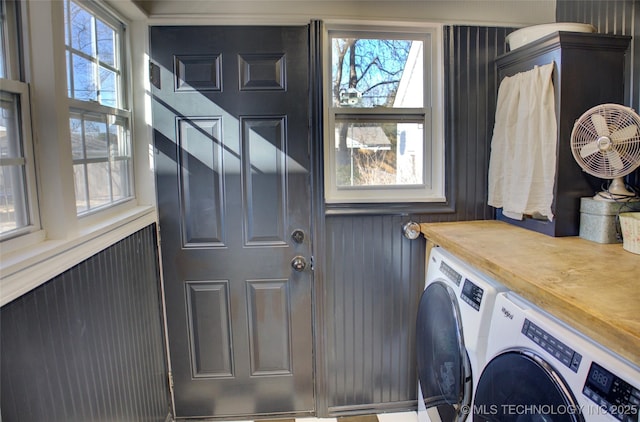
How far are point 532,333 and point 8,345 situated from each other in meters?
1.36

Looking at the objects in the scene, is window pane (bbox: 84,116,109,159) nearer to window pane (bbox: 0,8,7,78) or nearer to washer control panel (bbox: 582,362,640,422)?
window pane (bbox: 0,8,7,78)

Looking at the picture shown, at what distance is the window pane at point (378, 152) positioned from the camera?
6.88ft

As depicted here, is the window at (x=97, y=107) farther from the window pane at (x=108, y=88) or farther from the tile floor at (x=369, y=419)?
the tile floor at (x=369, y=419)

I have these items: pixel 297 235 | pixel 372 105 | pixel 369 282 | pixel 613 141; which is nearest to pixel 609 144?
pixel 613 141

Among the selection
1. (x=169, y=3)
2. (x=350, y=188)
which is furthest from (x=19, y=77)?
(x=350, y=188)

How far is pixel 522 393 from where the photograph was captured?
3.67ft

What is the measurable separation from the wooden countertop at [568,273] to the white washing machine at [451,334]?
0.07 m

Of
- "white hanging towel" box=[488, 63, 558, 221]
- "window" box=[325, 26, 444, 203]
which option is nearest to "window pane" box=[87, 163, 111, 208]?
"window" box=[325, 26, 444, 203]

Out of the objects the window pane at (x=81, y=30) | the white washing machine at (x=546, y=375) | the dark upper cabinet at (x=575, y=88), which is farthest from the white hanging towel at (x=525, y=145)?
the window pane at (x=81, y=30)

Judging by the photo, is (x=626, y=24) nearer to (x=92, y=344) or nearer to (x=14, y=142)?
(x=14, y=142)

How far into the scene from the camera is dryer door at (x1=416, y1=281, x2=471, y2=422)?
1.48 metres

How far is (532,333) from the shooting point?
1.12m

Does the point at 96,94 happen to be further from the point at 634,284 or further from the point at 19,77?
the point at 634,284

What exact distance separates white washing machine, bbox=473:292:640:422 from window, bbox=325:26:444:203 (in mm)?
955
